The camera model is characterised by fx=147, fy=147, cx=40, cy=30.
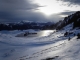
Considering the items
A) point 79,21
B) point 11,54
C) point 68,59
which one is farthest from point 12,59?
point 79,21

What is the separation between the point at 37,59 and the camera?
730 inches

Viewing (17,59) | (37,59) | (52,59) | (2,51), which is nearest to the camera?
(52,59)

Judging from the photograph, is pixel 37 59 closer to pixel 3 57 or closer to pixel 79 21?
pixel 3 57

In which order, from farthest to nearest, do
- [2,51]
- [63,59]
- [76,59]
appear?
[2,51] → [63,59] → [76,59]

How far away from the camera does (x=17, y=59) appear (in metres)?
21.5

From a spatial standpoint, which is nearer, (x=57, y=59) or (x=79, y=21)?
(x=57, y=59)

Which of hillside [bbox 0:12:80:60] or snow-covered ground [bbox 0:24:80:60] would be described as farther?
hillside [bbox 0:12:80:60]

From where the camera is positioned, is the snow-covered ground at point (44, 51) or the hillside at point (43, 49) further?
the hillside at point (43, 49)

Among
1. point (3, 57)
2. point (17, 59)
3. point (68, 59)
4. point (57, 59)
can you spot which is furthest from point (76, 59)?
point (3, 57)

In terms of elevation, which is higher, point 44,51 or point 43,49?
point 44,51

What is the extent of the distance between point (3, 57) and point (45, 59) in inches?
354

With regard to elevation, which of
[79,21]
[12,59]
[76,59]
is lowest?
[12,59]

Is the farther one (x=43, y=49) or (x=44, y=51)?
(x=43, y=49)

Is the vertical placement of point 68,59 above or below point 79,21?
below
